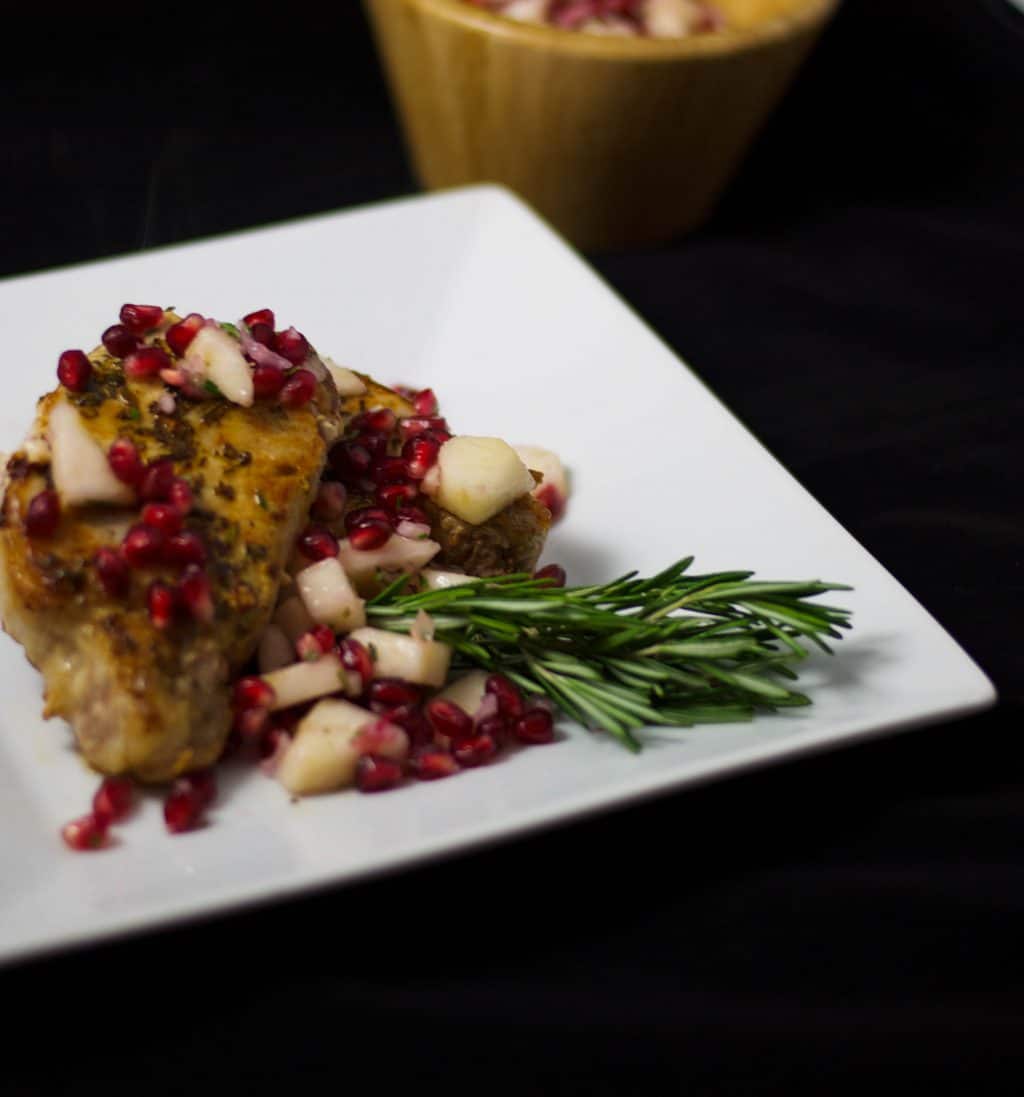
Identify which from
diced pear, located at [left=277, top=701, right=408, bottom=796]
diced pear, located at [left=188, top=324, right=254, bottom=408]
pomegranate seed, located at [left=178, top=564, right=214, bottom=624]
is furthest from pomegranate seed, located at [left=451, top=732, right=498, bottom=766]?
diced pear, located at [left=188, top=324, right=254, bottom=408]

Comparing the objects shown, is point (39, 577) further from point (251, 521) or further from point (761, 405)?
point (761, 405)

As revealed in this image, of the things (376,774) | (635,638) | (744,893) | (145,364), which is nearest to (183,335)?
(145,364)

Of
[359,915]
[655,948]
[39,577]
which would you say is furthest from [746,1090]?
[39,577]

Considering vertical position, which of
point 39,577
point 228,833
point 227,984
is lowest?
point 227,984

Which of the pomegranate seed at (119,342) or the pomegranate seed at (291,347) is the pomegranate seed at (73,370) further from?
the pomegranate seed at (291,347)

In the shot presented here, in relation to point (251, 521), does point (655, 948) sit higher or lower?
lower

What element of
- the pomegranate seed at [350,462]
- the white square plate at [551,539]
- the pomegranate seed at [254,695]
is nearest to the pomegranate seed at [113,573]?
the pomegranate seed at [254,695]
